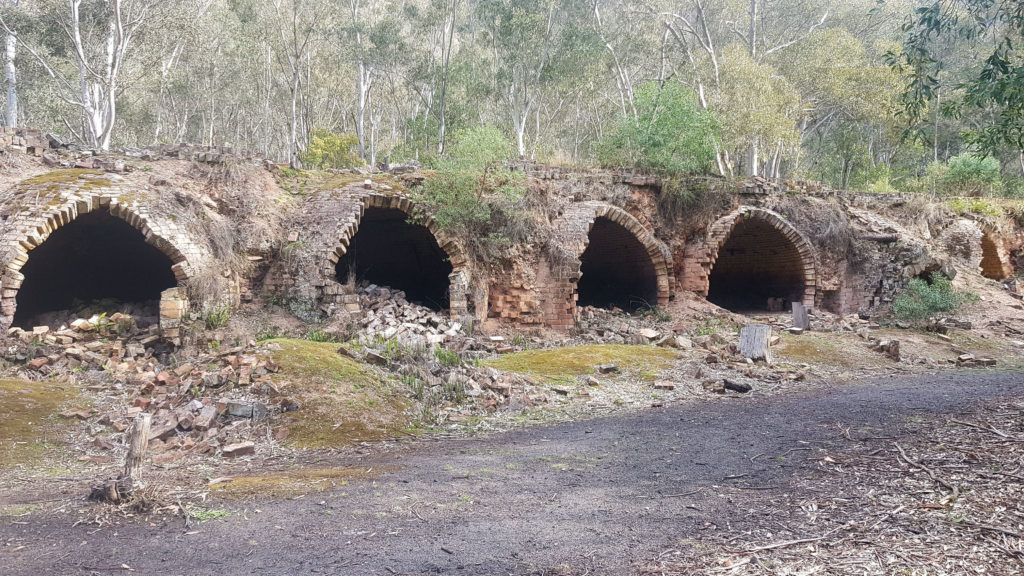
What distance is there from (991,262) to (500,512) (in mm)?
20699

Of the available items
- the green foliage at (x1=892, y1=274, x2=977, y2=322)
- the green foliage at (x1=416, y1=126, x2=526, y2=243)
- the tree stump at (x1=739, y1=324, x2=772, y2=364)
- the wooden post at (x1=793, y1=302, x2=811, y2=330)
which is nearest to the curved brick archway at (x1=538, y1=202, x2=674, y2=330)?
the green foliage at (x1=416, y1=126, x2=526, y2=243)

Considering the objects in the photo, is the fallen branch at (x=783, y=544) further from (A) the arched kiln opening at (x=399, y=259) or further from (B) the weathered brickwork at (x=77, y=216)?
(A) the arched kiln opening at (x=399, y=259)

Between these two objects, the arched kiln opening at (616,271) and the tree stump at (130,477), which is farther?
the arched kiln opening at (616,271)

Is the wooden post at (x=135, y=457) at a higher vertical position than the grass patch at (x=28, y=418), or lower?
higher

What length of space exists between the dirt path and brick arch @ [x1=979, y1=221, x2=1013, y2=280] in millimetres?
15303

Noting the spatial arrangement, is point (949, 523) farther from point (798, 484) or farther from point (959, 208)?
point (959, 208)

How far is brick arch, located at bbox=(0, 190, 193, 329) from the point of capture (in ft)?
29.7

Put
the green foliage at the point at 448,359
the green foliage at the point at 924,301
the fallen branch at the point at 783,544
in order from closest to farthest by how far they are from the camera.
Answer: the fallen branch at the point at 783,544
the green foliage at the point at 448,359
the green foliage at the point at 924,301

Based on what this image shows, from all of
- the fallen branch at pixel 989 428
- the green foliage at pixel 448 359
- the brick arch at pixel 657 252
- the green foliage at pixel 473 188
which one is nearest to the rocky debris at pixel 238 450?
the green foliage at pixel 448 359

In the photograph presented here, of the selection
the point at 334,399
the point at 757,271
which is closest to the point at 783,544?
the point at 334,399

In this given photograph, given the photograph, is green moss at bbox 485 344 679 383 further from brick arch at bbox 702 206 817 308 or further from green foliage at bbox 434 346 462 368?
brick arch at bbox 702 206 817 308

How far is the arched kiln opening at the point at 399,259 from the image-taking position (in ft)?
48.6

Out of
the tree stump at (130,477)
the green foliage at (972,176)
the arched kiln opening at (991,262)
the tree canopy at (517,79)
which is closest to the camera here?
the tree stump at (130,477)

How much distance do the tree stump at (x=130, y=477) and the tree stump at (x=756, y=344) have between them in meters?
8.86
